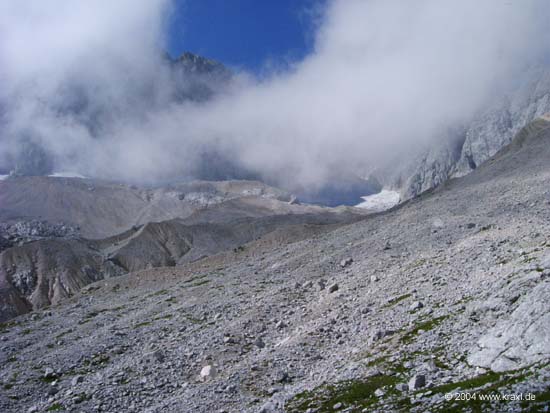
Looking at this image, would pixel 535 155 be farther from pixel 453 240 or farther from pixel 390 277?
pixel 390 277

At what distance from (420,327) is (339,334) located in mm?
6389

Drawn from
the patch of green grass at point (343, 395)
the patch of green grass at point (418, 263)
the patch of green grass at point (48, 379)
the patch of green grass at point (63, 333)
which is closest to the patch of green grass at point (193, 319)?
the patch of green grass at point (48, 379)

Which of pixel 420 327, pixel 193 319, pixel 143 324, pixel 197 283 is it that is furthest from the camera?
pixel 197 283

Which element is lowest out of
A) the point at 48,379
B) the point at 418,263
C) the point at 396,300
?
the point at 396,300

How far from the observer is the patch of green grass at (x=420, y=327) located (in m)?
29.4

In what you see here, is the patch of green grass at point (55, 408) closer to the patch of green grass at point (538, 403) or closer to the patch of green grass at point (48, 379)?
the patch of green grass at point (48, 379)

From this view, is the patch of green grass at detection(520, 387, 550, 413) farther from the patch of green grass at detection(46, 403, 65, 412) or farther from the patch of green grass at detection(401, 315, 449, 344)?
the patch of green grass at detection(46, 403, 65, 412)

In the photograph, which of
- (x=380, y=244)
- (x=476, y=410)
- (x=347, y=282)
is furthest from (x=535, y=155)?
(x=476, y=410)

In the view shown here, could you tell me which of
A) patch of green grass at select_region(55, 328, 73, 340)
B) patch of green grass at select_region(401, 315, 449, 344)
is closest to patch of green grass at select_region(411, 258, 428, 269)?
patch of green grass at select_region(401, 315, 449, 344)

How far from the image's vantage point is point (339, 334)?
3497 centimetres

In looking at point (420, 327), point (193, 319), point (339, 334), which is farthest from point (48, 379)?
point (420, 327)

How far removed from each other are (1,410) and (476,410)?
1276 inches

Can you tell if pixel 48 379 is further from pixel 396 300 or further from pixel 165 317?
pixel 396 300

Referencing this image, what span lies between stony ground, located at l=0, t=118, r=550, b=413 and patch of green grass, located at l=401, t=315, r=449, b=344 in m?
0.12
